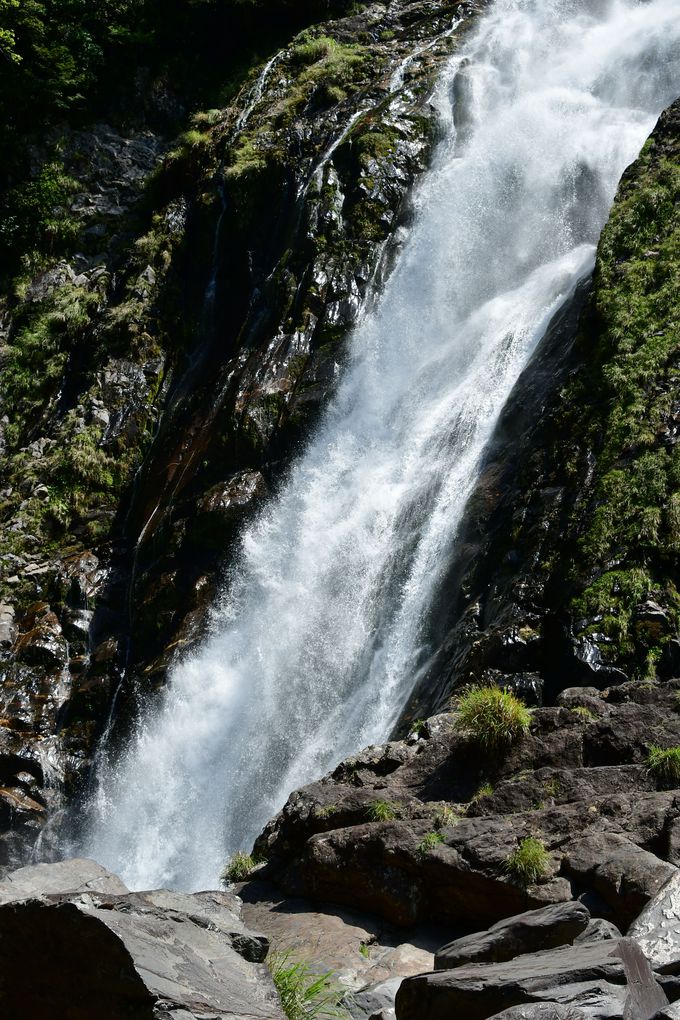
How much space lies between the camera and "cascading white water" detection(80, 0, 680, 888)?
1159 cm

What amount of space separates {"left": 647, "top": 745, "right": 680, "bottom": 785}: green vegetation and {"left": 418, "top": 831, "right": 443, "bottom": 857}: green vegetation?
5.12 ft

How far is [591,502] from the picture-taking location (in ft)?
31.3

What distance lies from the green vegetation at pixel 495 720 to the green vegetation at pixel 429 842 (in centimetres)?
97

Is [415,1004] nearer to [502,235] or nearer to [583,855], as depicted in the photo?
[583,855]

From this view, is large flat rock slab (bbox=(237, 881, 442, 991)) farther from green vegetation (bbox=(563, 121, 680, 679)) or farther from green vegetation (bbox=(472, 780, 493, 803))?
green vegetation (bbox=(563, 121, 680, 679))

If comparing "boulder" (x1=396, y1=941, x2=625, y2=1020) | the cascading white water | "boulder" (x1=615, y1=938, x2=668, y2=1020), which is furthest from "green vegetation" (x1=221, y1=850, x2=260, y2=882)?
"boulder" (x1=615, y1=938, x2=668, y2=1020)

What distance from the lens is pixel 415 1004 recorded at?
4246 mm

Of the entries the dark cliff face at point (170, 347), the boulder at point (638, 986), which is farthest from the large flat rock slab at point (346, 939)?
the dark cliff face at point (170, 347)

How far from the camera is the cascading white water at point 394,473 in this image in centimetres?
1159

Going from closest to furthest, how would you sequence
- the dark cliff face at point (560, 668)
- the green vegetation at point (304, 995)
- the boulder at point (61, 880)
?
the green vegetation at point (304, 995) → the dark cliff face at point (560, 668) → the boulder at point (61, 880)

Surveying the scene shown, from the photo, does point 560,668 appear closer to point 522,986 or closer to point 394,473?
point 522,986

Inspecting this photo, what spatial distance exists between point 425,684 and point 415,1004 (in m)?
5.84

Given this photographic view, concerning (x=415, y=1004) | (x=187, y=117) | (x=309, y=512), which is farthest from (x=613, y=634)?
(x=187, y=117)

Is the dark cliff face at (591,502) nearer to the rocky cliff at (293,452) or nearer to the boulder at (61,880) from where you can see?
the rocky cliff at (293,452)
